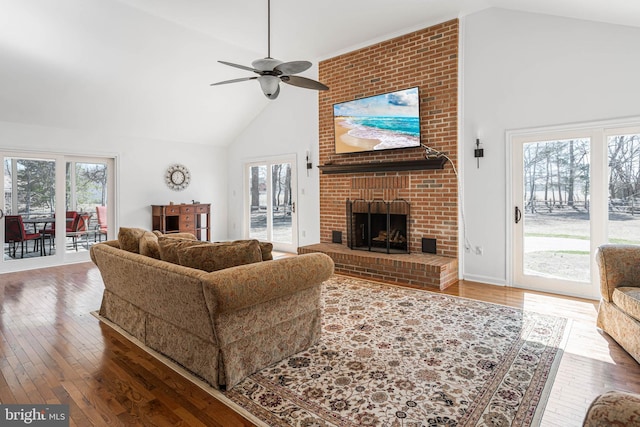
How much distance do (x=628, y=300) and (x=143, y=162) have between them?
7615 millimetres

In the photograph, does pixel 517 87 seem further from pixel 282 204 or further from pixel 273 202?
pixel 273 202

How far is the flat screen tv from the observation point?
4938 mm

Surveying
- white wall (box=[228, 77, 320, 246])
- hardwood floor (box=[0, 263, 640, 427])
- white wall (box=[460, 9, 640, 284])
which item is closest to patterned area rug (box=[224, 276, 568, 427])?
hardwood floor (box=[0, 263, 640, 427])

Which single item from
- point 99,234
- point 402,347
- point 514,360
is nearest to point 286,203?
point 99,234

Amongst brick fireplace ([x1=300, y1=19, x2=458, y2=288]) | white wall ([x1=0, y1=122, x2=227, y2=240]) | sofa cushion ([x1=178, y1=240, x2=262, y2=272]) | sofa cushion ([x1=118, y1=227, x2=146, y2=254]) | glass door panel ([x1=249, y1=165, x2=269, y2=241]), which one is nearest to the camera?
sofa cushion ([x1=178, y1=240, x2=262, y2=272])

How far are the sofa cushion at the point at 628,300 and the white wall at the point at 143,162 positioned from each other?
7404 millimetres

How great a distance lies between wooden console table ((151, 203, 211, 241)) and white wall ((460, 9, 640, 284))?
5.49 meters

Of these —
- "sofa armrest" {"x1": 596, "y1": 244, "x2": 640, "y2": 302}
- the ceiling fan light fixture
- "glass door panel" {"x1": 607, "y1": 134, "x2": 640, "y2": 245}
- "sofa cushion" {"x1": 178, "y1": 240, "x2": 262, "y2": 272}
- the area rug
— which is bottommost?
the area rug

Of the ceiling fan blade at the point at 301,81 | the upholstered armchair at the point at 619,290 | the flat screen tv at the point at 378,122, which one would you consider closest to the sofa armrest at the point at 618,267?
the upholstered armchair at the point at 619,290

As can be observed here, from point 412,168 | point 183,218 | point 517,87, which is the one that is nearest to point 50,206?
point 183,218

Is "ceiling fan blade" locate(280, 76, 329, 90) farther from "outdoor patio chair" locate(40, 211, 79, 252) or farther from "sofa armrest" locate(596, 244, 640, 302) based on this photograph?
"outdoor patio chair" locate(40, 211, 79, 252)

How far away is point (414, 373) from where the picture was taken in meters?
2.33

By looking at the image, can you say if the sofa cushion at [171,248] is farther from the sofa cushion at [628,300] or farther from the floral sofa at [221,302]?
the sofa cushion at [628,300]

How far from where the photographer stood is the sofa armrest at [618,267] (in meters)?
2.77
